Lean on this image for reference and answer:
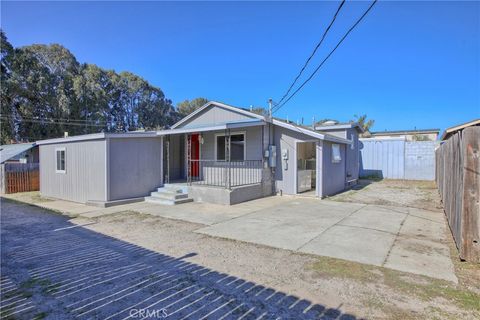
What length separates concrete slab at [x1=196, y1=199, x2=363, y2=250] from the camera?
18.3 feet

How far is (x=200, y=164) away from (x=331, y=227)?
7.81 metres

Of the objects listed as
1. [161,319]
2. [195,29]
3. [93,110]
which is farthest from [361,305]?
[93,110]

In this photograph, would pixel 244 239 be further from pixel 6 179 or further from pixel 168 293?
pixel 6 179

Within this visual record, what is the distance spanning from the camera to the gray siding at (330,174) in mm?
10844

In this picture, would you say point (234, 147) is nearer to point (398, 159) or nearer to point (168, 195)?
point (168, 195)

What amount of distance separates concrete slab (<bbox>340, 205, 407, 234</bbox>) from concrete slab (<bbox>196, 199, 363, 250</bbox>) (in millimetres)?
316

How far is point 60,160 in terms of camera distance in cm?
1145

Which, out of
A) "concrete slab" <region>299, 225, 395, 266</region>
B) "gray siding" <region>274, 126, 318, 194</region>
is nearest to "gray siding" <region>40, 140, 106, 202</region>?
"gray siding" <region>274, 126, 318, 194</region>

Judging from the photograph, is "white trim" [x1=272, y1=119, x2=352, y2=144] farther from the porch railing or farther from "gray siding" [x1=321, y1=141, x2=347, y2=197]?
the porch railing

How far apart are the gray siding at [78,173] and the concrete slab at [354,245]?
7602 mm

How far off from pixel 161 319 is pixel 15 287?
2.20m

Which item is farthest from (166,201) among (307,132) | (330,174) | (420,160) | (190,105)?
(190,105)

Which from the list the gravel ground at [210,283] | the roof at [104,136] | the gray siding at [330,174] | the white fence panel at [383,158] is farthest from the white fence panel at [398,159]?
the gravel ground at [210,283]

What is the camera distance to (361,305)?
3.02 metres
